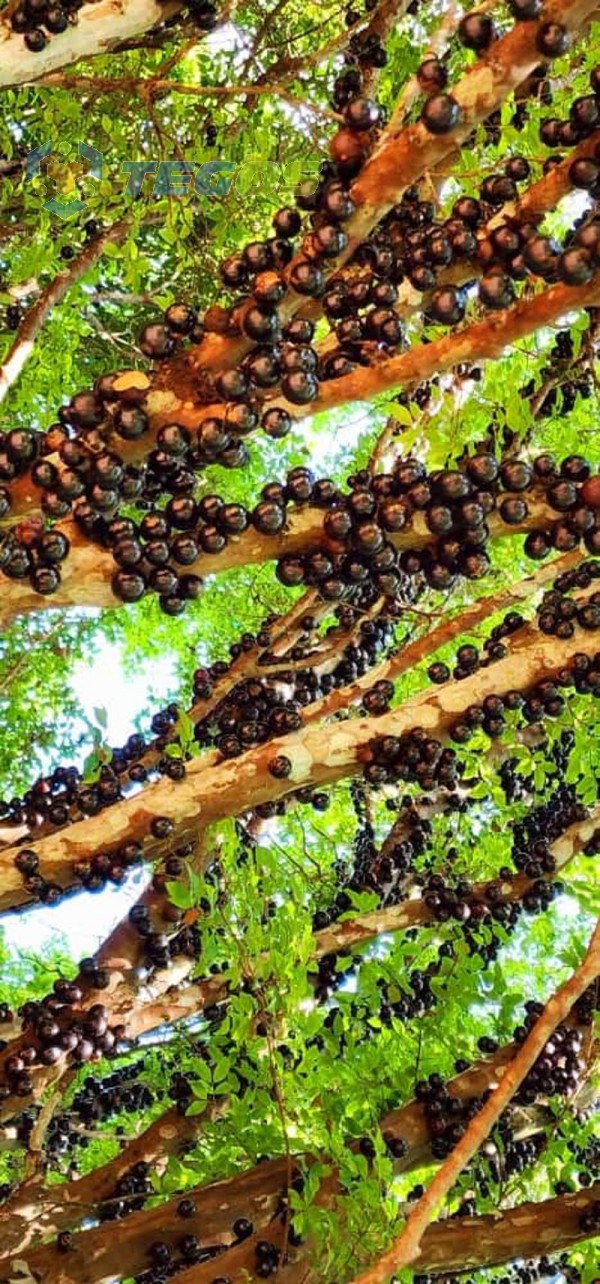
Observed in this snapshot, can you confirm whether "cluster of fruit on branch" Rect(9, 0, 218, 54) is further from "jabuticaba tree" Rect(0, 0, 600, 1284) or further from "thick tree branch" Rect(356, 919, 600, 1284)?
"thick tree branch" Rect(356, 919, 600, 1284)

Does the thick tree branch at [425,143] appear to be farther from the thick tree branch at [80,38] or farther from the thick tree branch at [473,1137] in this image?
the thick tree branch at [473,1137]

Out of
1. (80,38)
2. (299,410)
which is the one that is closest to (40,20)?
(80,38)

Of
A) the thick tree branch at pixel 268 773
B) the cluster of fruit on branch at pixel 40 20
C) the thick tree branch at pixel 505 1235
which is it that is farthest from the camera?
the thick tree branch at pixel 505 1235

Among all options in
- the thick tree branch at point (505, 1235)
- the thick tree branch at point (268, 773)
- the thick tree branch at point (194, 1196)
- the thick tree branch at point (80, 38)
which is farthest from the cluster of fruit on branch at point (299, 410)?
the thick tree branch at point (505, 1235)

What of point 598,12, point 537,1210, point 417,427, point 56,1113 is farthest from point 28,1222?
point 598,12

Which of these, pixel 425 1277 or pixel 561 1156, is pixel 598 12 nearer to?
pixel 561 1156
